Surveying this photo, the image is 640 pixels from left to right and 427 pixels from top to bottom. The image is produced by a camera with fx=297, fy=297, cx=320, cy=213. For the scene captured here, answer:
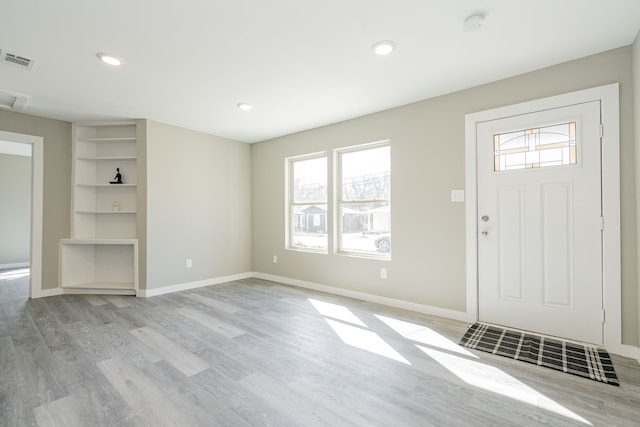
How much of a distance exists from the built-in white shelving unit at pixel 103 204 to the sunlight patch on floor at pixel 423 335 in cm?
373

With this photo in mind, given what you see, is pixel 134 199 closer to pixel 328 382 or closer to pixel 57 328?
pixel 57 328

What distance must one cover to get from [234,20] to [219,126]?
2646 mm

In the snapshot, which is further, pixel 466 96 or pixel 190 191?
pixel 190 191

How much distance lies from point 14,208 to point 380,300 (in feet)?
26.8

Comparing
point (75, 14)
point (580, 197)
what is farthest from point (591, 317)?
point (75, 14)

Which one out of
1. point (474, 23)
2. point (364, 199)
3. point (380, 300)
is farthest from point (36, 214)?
point (474, 23)

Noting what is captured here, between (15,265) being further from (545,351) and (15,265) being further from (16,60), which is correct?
(545,351)

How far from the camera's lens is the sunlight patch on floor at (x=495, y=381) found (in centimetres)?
176

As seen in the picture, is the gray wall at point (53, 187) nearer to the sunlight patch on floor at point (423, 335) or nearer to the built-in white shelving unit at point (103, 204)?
the built-in white shelving unit at point (103, 204)

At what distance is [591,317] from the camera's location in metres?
2.53

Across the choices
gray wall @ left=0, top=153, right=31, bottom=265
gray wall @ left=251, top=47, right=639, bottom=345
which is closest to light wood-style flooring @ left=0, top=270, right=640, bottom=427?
gray wall @ left=251, top=47, right=639, bottom=345

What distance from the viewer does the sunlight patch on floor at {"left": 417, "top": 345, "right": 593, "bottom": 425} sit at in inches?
69.1

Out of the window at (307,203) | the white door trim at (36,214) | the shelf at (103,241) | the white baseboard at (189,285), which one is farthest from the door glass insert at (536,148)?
the white door trim at (36,214)

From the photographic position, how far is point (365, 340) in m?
2.69
